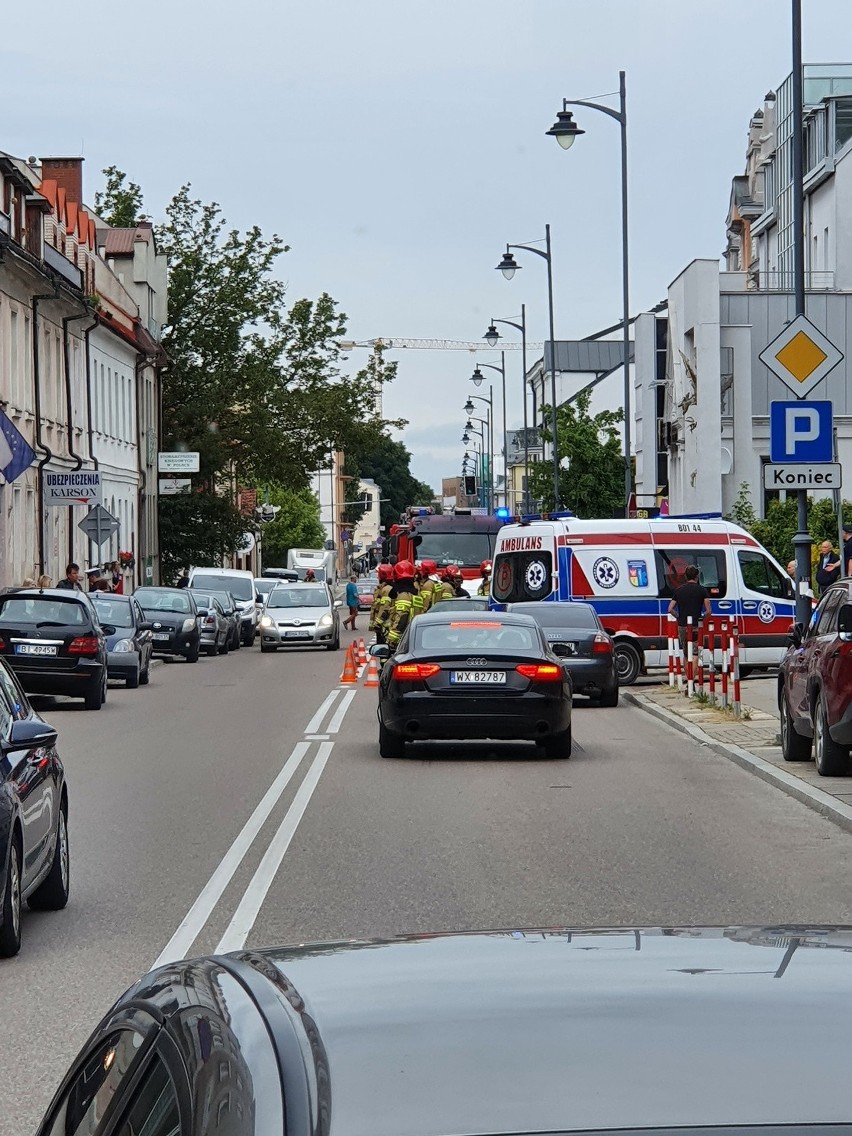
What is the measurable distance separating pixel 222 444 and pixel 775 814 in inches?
2355

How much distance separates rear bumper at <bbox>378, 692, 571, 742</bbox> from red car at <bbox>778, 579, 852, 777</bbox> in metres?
2.12

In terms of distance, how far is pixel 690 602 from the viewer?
30000 millimetres

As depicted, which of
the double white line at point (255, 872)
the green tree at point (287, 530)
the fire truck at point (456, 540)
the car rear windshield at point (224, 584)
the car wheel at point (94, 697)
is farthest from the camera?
the green tree at point (287, 530)

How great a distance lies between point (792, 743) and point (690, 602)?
12126 mm

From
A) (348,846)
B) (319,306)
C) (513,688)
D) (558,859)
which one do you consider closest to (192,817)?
(348,846)

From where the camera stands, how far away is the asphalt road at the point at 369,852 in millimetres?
8961

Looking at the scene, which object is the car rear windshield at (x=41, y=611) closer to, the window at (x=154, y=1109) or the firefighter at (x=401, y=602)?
the firefighter at (x=401, y=602)

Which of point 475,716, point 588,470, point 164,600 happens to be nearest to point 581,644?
point 475,716

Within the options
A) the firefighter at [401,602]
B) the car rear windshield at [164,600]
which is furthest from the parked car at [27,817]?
the car rear windshield at [164,600]

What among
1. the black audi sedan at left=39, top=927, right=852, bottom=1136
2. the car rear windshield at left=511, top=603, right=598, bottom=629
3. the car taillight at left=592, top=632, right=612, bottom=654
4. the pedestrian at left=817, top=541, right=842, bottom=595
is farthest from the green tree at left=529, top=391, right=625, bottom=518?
the black audi sedan at left=39, top=927, right=852, bottom=1136

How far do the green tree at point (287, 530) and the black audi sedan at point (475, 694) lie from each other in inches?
Answer: 4411

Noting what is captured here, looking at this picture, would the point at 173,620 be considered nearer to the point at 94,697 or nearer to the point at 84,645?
the point at 94,697

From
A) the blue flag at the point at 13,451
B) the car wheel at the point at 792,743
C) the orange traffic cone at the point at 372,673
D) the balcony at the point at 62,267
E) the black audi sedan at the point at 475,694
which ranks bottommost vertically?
the orange traffic cone at the point at 372,673

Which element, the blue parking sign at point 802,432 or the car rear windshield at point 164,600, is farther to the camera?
the car rear windshield at point 164,600
